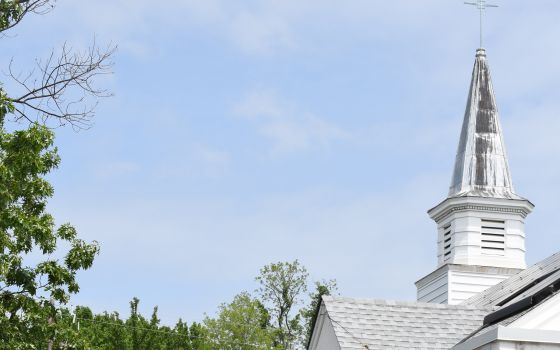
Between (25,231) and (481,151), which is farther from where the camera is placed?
(481,151)

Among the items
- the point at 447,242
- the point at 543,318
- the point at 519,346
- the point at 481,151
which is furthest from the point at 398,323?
the point at 481,151

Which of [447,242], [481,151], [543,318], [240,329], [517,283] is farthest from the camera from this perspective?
[240,329]

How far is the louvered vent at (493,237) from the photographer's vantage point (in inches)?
1594

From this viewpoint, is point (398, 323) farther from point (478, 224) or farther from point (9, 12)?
point (478, 224)

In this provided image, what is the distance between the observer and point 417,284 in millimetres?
43000

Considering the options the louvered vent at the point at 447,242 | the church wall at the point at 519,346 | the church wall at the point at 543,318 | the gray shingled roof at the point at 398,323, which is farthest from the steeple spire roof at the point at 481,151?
the church wall at the point at 519,346

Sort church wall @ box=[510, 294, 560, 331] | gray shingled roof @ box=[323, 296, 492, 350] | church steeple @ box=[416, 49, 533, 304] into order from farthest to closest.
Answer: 1. church steeple @ box=[416, 49, 533, 304]
2. gray shingled roof @ box=[323, 296, 492, 350]
3. church wall @ box=[510, 294, 560, 331]

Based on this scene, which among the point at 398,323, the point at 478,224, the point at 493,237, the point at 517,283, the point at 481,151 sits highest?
the point at 481,151

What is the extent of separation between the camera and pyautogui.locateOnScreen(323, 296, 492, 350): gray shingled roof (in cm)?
2200

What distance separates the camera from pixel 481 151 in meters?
41.8

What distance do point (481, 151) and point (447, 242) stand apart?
3.28 meters

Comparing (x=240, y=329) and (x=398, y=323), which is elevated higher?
(x=240, y=329)

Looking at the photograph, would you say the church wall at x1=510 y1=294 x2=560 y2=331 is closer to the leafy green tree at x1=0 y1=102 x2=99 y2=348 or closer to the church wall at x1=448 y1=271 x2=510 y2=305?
the leafy green tree at x1=0 y1=102 x2=99 y2=348

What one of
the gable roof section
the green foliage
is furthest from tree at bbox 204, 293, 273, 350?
the green foliage
